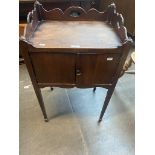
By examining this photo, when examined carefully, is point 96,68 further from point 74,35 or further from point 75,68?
point 74,35

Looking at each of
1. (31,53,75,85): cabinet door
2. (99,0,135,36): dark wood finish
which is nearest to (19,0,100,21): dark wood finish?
(99,0,135,36): dark wood finish

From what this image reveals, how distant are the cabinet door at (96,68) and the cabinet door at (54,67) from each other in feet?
0.16

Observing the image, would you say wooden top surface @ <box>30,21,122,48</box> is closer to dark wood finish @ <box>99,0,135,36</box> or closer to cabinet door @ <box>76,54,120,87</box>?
cabinet door @ <box>76,54,120,87</box>

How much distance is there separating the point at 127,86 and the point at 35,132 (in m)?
0.98

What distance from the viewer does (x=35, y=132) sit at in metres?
1.58

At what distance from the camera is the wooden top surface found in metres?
1.23

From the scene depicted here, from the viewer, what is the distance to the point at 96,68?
1.27 metres

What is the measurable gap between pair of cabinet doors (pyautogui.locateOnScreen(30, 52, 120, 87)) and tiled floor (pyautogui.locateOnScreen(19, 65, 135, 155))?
0.42 m

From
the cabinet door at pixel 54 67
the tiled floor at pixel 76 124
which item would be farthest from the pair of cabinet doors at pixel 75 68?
the tiled floor at pixel 76 124

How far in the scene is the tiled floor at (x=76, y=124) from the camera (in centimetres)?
148

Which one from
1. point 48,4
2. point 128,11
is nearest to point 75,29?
point 48,4
